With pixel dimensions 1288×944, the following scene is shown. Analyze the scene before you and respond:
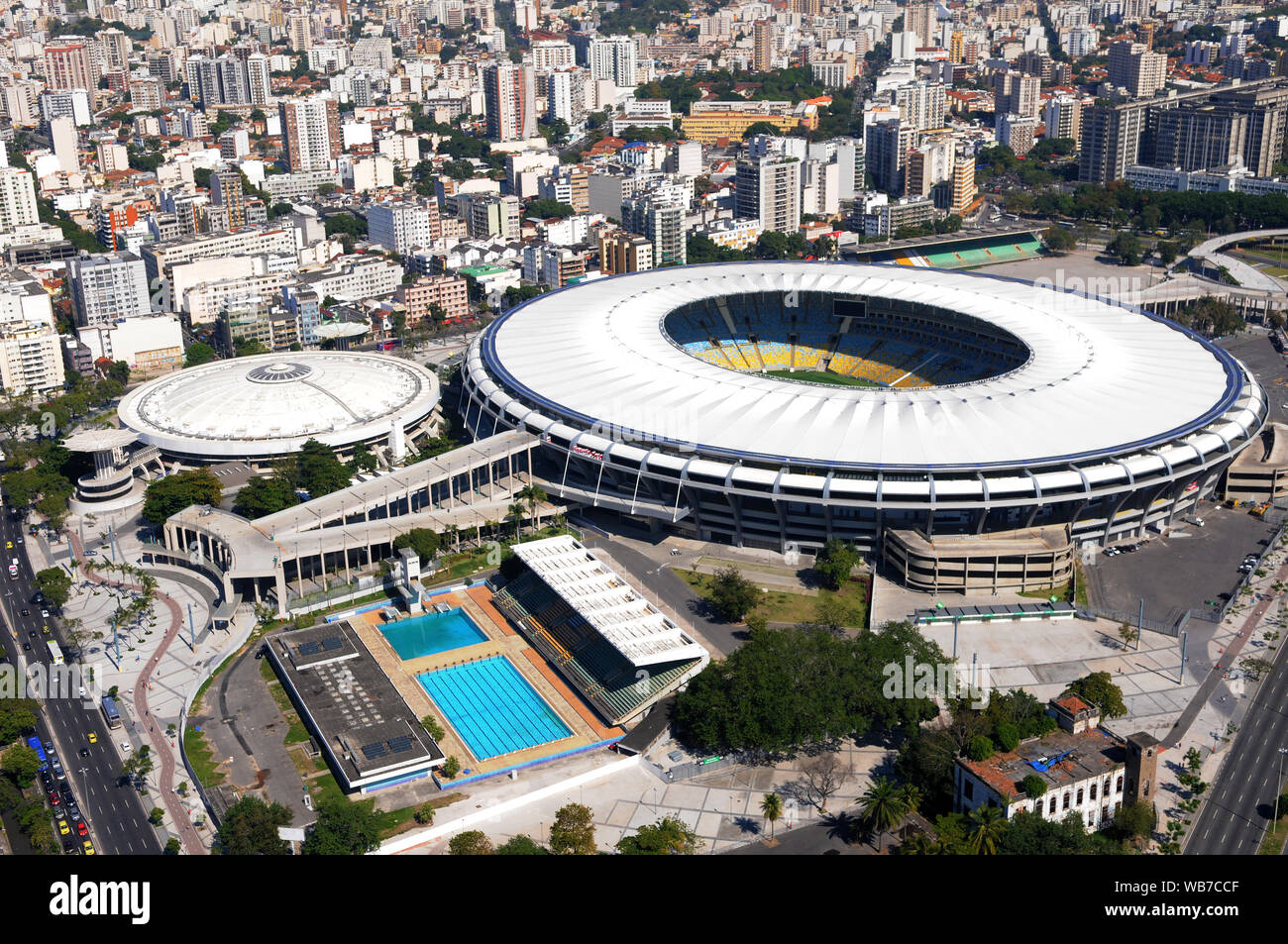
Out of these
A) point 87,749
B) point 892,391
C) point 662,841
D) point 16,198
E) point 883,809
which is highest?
point 16,198

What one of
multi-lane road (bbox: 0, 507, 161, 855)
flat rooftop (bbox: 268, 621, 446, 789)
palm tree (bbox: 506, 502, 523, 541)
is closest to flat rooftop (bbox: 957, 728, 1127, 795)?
flat rooftop (bbox: 268, 621, 446, 789)

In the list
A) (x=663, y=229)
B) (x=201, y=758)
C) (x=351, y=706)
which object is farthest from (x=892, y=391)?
(x=663, y=229)

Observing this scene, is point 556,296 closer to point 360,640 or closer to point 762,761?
point 360,640

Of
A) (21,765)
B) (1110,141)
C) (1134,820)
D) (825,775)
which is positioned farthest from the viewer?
(1110,141)

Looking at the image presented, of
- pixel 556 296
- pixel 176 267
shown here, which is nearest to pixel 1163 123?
pixel 556 296

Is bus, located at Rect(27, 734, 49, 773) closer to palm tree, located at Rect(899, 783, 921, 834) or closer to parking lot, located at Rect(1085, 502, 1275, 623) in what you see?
palm tree, located at Rect(899, 783, 921, 834)

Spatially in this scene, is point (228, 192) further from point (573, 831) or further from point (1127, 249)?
point (573, 831)
